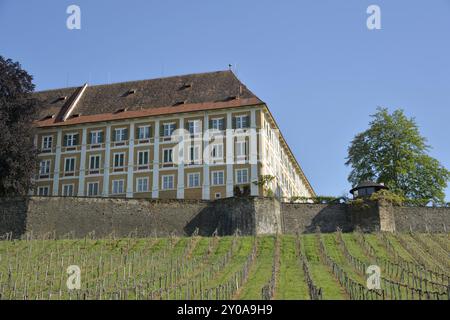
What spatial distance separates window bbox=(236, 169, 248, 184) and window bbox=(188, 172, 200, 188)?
3.33 m

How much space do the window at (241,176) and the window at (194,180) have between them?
333 cm

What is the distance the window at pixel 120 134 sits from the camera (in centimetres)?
6300

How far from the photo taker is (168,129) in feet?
203

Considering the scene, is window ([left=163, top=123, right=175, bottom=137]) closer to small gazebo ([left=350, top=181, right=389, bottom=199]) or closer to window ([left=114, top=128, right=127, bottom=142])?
window ([left=114, top=128, right=127, bottom=142])

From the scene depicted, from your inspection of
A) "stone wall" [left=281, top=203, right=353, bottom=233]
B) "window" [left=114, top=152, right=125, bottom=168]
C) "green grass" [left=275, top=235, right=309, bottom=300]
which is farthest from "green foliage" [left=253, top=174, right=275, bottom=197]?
"window" [left=114, top=152, right=125, bottom=168]

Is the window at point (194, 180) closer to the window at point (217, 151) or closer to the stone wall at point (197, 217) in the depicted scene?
the window at point (217, 151)

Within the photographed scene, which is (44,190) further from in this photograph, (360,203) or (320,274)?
(320,274)

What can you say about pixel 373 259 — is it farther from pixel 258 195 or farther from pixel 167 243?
pixel 258 195

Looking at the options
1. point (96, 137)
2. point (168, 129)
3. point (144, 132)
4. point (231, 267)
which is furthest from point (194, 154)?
point (231, 267)

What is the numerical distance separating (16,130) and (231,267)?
25.3 m

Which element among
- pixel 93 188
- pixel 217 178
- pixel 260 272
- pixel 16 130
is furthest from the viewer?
pixel 93 188

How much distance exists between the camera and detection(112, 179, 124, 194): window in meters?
60.5

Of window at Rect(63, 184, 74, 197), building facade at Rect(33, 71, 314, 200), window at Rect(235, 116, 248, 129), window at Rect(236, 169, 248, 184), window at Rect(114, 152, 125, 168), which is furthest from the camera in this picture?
window at Rect(114, 152, 125, 168)

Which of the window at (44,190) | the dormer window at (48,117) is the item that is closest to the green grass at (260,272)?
the window at (44,190)
